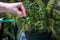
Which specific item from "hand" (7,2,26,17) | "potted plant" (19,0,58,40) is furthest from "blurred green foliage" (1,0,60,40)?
"hand" (7,2,26,17)

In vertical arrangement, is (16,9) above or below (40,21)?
above

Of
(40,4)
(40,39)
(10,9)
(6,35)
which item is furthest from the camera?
(40,4)

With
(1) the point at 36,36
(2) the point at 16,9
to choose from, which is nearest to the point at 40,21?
(1) the point at 36,36

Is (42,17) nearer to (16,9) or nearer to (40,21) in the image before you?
(40,21)

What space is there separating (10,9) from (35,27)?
143 centimetres

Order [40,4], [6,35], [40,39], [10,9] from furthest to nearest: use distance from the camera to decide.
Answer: [40,4]
[40,39]
[6,35]
[10,9]

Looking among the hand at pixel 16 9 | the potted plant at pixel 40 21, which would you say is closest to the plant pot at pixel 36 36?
the potted plant at pixel 40 21

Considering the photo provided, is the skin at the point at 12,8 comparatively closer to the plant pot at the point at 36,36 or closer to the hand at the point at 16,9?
the hand at the point at 16,9

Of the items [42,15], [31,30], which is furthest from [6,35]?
[42,15]

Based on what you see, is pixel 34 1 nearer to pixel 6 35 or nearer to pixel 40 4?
pixel 40 4

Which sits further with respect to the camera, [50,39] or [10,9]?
[50,39]

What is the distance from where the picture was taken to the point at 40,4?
2.84 meters

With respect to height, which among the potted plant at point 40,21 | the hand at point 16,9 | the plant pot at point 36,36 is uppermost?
the hand at point 16,9

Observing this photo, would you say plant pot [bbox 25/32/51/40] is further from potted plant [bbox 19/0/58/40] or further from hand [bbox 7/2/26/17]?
hand [bbox 7/2/26/17]
